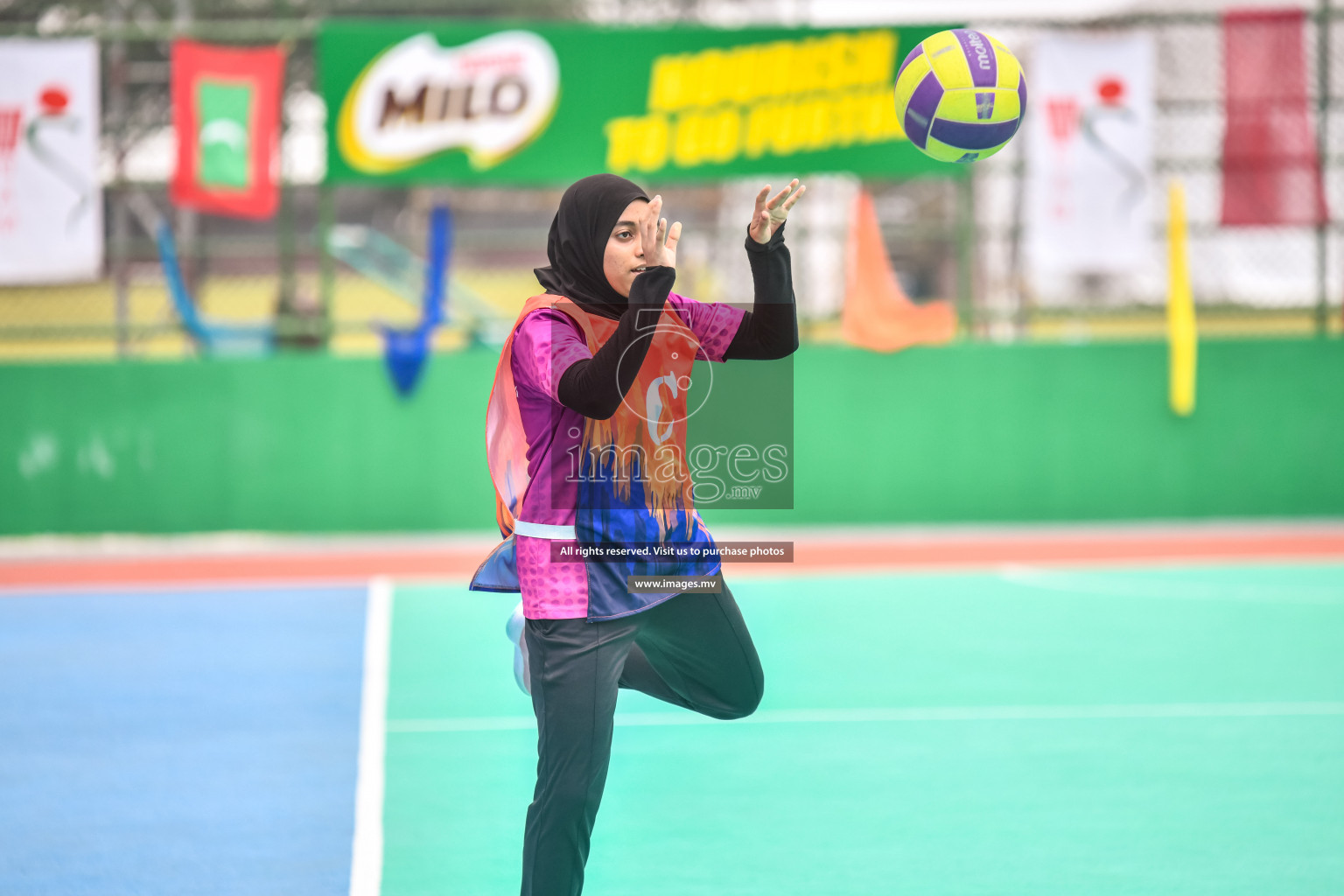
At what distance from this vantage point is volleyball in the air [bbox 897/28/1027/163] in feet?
17.9

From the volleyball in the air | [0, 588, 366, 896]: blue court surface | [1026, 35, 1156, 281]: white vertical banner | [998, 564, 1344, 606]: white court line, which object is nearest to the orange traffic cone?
[1026, 35, 1156, 281]: white vertical banner

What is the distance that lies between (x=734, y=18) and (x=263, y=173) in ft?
32.5

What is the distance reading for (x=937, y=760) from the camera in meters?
6.32

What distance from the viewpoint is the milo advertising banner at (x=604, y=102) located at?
43.3ft

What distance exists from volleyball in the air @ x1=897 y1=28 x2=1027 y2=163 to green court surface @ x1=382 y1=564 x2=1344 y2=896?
2.54 m

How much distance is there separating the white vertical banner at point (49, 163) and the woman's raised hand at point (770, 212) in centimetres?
1045

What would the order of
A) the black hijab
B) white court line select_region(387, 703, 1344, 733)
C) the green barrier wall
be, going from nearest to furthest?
1. the black hijab
2. white court line select_region(387, 703, 1344, 733)
3. the green barrier wall

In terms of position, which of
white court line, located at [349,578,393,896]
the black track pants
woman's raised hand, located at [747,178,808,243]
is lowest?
white court line, located at [349,578,393,896]

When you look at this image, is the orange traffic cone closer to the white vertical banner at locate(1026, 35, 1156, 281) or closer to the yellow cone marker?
the white vertical banner at locate(1026, 35, 1156, 281)

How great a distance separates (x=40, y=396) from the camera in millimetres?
13352

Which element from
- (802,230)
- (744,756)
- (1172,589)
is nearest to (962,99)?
(744,756)

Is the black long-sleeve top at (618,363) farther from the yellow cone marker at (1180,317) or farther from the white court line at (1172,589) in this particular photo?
the yellow cone marker at (1180,317)

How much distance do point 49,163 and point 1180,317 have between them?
34.0 ft

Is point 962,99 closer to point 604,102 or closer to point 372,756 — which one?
point 372,756
